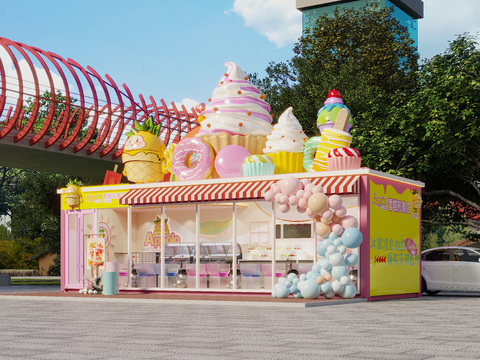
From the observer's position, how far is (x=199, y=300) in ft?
55.6

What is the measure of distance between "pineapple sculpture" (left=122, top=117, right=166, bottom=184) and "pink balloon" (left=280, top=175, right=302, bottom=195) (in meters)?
5.98

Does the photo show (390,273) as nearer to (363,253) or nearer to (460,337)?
(363,253)

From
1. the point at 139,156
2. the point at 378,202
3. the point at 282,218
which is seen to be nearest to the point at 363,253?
the point at 378,202

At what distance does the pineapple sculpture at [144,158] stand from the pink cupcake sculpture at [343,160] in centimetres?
616

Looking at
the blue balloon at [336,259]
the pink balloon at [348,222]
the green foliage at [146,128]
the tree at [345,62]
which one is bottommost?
the blue balloon at [336,259]

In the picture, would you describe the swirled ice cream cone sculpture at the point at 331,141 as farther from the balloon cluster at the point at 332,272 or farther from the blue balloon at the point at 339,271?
the blue balloon at the point at 339,271

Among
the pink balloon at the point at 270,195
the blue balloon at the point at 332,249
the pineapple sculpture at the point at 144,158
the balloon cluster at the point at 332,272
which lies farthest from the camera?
the pineapple sculpture at the point at 144,158

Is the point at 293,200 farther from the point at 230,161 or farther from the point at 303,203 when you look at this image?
the point at 230,161

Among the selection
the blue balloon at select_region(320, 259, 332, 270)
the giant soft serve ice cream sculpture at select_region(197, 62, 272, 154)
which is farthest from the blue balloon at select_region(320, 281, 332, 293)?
the giant soft serve ice cream sculpture at select_region(197, 62, 272, 154)

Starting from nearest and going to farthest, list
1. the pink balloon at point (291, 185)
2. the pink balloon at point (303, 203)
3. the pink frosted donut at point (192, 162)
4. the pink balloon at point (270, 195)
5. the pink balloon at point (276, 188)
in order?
1. the pink balloon at point (303, 203)
2. the pink balloon at point (291, 185)
3. the pink balloon at point (276, 188)
4. the pink balloon at point (270, 195)
5. the pink frosted donut at point (192, 162)

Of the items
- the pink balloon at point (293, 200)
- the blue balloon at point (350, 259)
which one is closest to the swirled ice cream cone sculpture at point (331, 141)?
the pink balloon at point (293, 200)

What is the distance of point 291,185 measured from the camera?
55.0ft

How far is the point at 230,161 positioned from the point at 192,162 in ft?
3.96

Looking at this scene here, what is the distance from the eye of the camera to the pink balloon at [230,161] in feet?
65.3
